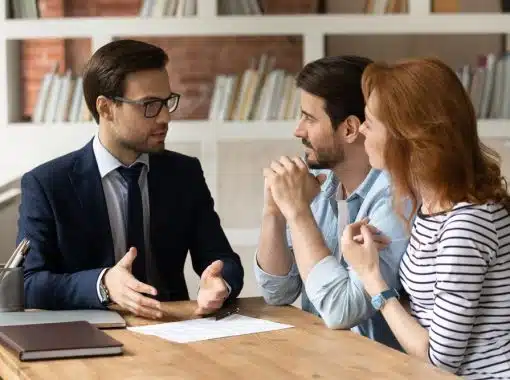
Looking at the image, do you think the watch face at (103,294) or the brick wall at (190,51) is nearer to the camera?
the watch face at (103,294)

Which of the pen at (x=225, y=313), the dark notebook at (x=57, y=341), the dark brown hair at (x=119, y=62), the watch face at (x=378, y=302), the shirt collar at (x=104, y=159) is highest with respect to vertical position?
the dark brown hair at (x=119, y=62)

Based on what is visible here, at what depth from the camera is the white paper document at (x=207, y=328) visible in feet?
7.38

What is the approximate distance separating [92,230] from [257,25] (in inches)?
84.9

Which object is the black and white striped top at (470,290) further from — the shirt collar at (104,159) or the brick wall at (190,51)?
the brick wall at (190,51)

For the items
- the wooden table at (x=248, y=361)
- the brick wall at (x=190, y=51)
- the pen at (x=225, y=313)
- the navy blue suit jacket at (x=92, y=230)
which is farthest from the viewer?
the brick wall at (x=190, y=51)

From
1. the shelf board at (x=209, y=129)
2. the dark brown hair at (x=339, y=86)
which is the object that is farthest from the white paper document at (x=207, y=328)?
the shelf board at (x=209, y=129)

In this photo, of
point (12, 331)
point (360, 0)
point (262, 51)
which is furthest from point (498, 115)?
point (12, 331)

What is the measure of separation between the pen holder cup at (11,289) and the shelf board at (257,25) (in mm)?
2347

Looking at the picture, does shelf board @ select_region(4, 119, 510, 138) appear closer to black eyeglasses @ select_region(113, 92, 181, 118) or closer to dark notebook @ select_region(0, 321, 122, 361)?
black eyeglasses @ select_region(113, 92, 181, 118)

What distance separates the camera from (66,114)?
484 centimetres

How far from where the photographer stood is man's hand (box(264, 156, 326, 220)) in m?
2.51

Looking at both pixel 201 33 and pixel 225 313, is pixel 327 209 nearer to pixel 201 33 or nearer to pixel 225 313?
pixel 225 313

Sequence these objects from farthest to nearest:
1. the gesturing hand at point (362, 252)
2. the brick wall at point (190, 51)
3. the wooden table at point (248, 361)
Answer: the brick wall at point (190, 51) < the gesturing hand at point (362, 252) < the wooden table at point (248, 361)

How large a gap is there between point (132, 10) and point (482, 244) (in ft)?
13.7
